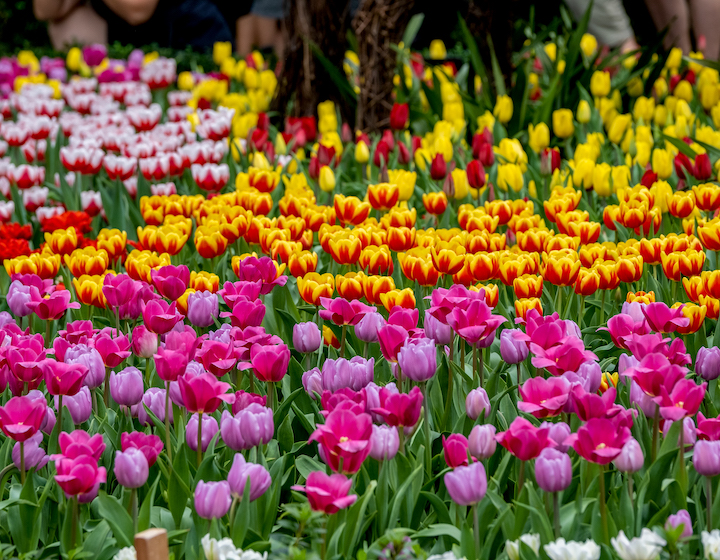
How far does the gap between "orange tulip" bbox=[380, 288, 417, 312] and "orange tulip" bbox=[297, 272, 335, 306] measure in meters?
0.17

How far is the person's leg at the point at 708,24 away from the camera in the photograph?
6820 millimetres

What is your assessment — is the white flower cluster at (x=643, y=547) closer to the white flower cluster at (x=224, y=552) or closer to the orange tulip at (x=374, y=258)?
the white flower cluster at (x=224, y=552)

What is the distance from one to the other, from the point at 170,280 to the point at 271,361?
0.60m

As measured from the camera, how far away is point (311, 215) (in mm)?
2918

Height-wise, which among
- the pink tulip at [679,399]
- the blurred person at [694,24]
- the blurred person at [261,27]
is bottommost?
the pink tulip at [679,399]

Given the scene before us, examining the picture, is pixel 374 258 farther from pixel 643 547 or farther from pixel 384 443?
pixel 643 547

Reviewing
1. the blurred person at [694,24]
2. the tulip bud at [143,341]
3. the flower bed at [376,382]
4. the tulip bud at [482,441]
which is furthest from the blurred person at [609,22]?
the tulip bud at [482,441]

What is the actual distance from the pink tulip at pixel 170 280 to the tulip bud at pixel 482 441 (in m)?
0.97

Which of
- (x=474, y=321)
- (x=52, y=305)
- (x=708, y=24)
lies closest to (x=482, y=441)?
(x=474, y=321)

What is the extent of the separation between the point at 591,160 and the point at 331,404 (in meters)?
2.24

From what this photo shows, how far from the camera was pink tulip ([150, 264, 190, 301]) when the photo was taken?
2.31 m

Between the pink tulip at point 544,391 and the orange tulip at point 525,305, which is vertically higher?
the orange tulip at point 525,305

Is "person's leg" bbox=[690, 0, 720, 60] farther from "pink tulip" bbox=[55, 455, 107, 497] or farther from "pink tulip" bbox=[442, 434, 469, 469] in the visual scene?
"pink tulip" bbox=[55, 455, 107, 497]

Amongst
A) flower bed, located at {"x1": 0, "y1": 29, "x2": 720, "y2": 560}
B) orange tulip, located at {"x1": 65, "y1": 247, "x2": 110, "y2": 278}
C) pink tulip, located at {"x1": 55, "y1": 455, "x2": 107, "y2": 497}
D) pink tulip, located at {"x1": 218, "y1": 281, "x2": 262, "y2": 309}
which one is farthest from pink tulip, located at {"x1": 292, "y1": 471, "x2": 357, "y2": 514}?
orange tulip, located at {"x1": 65, "y1": 247, "x2": 110, "y2": 278}
